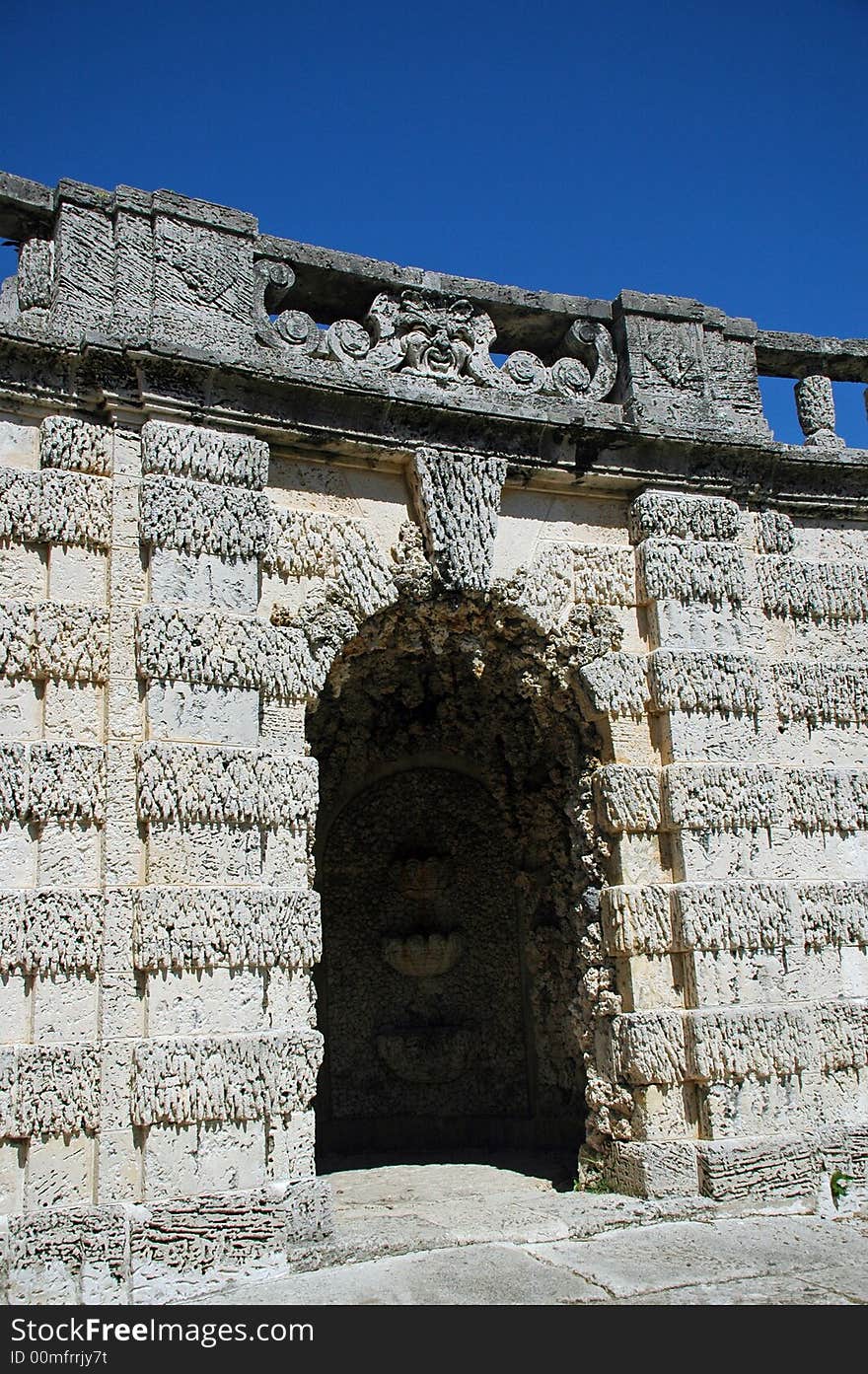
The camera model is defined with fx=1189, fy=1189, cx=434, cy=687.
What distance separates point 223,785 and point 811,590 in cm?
376

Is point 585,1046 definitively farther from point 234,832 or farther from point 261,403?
point 261,403

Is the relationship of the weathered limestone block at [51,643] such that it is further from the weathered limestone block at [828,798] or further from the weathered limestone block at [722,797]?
the weathered limestone block at [828,798]

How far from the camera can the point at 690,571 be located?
6.73 m

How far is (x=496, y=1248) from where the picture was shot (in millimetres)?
5289

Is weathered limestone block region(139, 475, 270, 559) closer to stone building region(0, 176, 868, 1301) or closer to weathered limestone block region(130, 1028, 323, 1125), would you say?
stone building region(0, 176, 868, 1301)

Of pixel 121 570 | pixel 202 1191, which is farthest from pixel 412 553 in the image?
pixel 202 1191

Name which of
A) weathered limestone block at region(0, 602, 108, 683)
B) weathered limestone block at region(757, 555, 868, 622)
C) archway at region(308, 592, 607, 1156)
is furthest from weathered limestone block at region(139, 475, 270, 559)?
weathered limestone block at region(757, 555, 868, 622)

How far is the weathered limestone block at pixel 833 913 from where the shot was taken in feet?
21.1

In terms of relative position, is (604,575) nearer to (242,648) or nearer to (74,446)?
(242,648)

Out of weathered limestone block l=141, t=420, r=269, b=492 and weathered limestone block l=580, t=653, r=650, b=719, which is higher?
weathered limestone block l=141, t=420, r=269, b=492

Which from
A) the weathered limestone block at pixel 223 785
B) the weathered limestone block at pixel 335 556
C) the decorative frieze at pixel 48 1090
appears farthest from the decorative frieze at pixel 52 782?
the weathered limestone block at pixel 335 556

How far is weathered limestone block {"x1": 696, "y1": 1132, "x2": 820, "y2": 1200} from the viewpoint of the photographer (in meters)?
5.87

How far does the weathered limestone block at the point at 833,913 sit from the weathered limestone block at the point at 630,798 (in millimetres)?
921

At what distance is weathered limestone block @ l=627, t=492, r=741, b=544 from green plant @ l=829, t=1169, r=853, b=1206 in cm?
348
